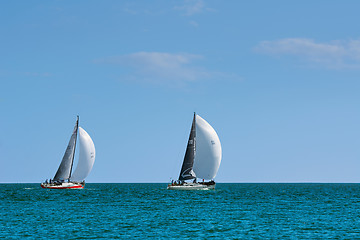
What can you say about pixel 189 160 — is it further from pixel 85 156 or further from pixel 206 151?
pixel 85 156

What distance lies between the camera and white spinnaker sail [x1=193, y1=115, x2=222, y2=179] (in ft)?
322

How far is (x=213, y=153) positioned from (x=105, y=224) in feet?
179

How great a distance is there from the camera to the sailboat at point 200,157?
98375 millimetres

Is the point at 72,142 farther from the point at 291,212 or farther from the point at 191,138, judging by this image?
the point at 291,212

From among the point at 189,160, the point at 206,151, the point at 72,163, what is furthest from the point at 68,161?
Result: the point at 206,151

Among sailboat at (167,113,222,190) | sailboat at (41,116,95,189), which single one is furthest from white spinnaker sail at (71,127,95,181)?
sailboat at (167,113,222,190)

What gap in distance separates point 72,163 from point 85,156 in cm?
450

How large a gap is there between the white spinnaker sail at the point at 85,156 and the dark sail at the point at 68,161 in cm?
203

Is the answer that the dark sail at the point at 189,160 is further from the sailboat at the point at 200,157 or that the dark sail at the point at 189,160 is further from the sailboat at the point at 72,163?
the sailboat at the point at 72,163

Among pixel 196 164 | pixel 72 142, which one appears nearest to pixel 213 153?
pixel 196 164

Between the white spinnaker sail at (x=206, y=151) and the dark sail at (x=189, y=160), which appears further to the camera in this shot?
the dark sail at (x=189, y=160)

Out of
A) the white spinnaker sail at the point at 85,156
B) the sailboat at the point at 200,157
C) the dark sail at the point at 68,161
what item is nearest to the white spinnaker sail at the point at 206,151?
the sailboat at the point at 200,157

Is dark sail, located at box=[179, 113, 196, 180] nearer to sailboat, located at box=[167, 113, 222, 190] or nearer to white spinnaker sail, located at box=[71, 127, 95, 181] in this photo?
sailboat, located at box=[167, 113, 222, 190]

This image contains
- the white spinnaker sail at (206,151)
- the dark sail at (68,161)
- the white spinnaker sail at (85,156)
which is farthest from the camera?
the dark sail at (68,161)
